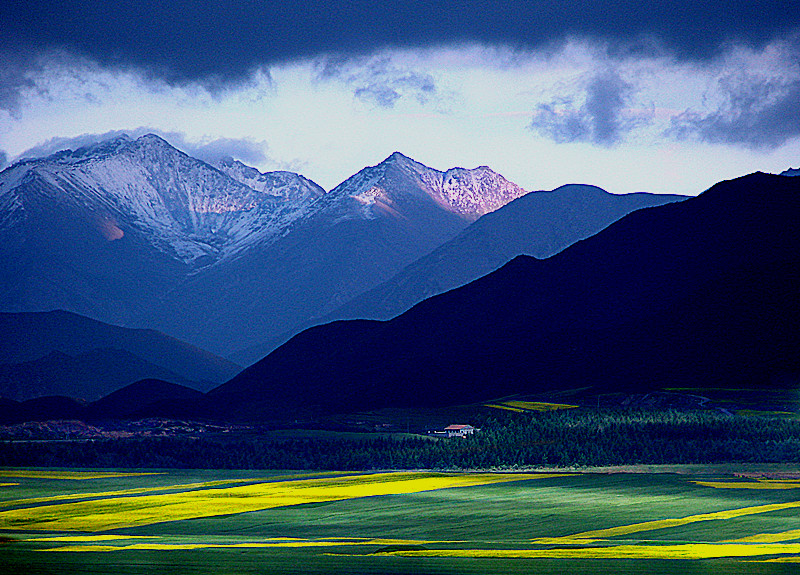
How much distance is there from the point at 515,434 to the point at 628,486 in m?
58.9

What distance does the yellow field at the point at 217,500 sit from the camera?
100 meters

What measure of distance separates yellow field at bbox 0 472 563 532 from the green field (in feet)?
0.72

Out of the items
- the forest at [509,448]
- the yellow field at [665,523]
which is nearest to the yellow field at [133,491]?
the forest at [509,448]

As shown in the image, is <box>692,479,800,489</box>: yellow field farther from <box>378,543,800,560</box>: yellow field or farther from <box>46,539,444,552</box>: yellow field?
<box>46,539,444,552</box>: yellow field

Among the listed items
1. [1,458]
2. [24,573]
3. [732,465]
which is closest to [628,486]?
[732,465]

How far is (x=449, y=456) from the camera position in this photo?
169 m

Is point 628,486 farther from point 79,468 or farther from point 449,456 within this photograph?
point 79,468

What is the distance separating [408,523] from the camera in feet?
317

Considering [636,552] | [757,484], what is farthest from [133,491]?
[636,552]

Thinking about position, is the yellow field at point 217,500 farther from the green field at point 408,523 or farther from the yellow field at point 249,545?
the yellow field at point 249,545

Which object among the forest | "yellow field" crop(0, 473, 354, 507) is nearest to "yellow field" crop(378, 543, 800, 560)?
"yellow field" crop(0, 473, 354, 507)

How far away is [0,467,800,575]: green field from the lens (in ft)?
236

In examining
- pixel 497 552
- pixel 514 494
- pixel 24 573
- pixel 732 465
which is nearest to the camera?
pixel 24 573

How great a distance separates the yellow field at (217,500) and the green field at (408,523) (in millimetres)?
220
